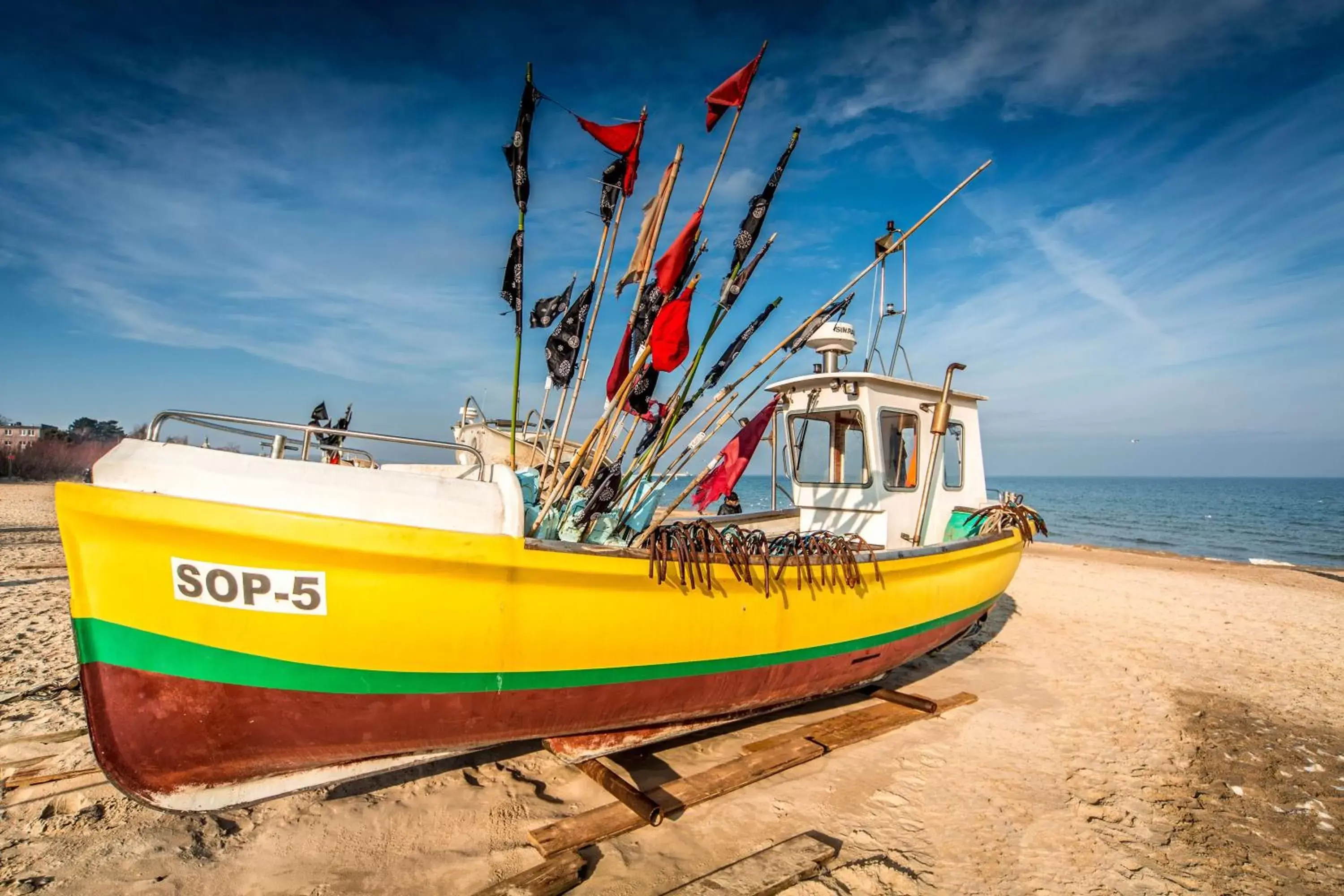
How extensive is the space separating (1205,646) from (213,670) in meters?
10.6

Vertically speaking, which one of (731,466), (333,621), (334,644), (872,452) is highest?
(872,452)

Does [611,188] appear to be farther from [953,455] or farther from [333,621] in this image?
[953,455]

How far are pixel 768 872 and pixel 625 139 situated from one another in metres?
4.17

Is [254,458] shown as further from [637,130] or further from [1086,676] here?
[1086,676]

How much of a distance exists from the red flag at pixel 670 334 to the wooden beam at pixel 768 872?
259cm

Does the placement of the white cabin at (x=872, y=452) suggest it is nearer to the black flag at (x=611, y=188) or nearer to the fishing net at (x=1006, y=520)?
the fishing net at (x=1006, y=520)

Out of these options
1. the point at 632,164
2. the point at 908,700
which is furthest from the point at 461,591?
the point at 908,700

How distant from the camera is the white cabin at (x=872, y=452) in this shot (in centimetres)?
621

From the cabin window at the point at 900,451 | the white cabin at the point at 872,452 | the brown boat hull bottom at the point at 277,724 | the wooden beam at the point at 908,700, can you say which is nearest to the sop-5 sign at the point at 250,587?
the brown boat hull bottom at the point at 277,724

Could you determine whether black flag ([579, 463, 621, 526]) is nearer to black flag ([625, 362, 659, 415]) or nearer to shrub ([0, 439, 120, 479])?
black flag ([625, 362, 659, 415])

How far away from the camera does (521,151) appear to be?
3707 mm

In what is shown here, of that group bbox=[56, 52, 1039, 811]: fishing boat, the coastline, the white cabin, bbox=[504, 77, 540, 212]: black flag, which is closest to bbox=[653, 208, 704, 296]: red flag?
bbox=[56, 52, 1039, 811]: fishing boat

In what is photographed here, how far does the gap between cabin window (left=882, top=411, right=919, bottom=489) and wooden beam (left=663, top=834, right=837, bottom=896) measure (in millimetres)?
3867

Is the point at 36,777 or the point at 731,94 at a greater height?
the point at 731,94
